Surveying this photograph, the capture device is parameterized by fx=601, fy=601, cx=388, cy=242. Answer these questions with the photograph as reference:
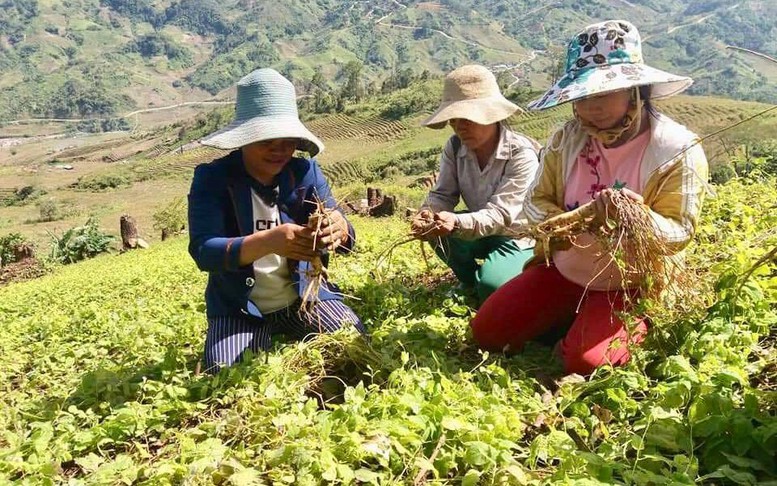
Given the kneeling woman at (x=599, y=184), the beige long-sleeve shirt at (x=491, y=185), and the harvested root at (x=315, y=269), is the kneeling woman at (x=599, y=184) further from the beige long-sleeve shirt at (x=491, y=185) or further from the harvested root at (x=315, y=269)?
the harvested root at (x=315, y=269)

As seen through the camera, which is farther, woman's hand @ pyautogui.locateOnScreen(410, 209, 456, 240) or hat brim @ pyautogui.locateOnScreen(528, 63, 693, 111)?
woman's hand @ pyautogui.locateOnScreen(410, 209, 456, 240)

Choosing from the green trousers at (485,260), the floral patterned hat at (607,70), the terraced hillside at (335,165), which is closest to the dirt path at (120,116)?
the terraced hillside at (335,165)

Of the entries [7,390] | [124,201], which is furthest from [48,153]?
[7,390]

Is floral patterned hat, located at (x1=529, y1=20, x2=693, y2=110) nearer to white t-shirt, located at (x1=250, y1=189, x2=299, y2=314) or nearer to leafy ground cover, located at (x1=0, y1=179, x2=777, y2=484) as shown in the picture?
leafy ground cover, located at (x1=0, y1=179, x2=777, y2=484)

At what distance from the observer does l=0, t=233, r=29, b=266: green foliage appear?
13969 millimetres

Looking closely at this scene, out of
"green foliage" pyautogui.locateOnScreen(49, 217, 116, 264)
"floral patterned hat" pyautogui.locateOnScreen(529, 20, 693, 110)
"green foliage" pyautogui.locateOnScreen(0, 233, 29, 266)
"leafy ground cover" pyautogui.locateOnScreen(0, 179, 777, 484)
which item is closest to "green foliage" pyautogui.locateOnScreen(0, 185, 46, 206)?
"green foliage" pyautogui.locateOnScreen(0, 233, 29, 266)

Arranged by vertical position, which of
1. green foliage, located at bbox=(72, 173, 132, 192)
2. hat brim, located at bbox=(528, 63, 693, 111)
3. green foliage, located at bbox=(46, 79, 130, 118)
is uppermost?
hat brim, located at bbox=(528, 63, 693, 111)

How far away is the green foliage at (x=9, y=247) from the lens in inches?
550

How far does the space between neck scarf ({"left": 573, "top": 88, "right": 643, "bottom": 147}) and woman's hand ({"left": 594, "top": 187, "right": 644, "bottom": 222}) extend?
1.31ft

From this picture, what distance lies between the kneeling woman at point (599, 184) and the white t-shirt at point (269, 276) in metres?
1.03

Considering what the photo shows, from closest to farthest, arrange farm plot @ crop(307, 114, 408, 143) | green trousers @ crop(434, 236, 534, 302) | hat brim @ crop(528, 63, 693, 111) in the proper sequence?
hat brim @ crop(528, 63, 693, 111) < green trousers @ crop(434, 236, 534, 302) < farm plot @ crop(307, 114, 408, 143)

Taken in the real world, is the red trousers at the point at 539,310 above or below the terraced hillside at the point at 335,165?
above

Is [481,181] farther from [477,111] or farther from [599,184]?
[599,184]

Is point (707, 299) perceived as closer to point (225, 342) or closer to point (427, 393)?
point (427, 393)
